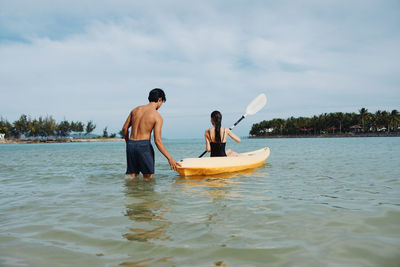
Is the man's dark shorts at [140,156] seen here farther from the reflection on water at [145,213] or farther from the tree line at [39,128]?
the tree line at [39,128]

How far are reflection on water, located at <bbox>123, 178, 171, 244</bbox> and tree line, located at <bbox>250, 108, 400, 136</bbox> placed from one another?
99540mm

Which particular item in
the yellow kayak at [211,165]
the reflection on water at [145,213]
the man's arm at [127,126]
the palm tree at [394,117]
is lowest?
the reflection on water at [145,213]

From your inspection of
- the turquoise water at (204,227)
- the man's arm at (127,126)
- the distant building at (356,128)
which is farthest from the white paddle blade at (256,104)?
the distant building at (356,128)

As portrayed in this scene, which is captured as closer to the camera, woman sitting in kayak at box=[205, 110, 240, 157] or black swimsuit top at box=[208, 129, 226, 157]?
woman sitting in kayak at box=[205, 110, 240, 157]

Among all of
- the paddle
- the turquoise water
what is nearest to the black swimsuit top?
the turquoise water

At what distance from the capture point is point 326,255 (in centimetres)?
217

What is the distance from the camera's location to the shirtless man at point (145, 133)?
16.3 feet

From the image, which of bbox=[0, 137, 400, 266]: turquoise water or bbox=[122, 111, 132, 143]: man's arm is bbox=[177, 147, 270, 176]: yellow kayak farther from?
bbox=[122, 111, 132, 143]: man's arm

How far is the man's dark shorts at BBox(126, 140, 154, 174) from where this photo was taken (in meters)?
5.00

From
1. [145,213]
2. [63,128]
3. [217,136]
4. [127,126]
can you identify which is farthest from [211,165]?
[63,128]

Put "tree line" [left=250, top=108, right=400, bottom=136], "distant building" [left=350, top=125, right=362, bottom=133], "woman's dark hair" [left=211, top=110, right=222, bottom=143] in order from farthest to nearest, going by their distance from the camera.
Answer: "distant building" [left=350, top=125, right=362, bottom=133], "tree line" [left=250, top=108, right=400, bottom=136], "woman's dark hair" [left=211, top=110, right=222, bottom=143]

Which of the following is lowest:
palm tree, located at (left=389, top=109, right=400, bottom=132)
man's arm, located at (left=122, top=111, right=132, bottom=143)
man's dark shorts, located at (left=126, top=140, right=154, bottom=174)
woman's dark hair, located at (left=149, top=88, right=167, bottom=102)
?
man's dark shorts, located at (left=126, top=140, right=154, bottom=174)

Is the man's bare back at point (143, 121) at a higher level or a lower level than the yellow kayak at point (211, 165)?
higher

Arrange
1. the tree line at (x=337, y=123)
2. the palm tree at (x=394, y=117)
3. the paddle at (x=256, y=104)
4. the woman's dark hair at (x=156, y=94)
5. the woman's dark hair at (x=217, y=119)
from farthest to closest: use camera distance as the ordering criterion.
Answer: the tree line at (x=337, y=123)
the palm tree at (x=394, y=117)
the paddle at (x=256, y=104)
the woman's dark hair at (x=217, y=119)
the woman's dark hair at (x=156, y=94)
